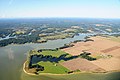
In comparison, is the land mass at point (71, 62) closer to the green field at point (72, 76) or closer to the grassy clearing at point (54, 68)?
the grassy clearing at point (54, 68)

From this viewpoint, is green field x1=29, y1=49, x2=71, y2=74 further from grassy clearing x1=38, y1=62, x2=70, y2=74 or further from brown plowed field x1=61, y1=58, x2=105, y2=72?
brown plowed field x1=61, y1=58, x2=105, y2=72

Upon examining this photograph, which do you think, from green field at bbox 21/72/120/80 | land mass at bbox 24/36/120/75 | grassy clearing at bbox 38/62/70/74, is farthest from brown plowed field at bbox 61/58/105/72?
green field at bbox 21/72/120/80

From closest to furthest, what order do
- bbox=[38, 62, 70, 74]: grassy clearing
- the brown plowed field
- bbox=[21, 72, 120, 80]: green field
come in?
bbox=[21, 72, 120, 80]: green field, bbox=[38, 62, 70, 74]: grassy clearing, the brown plowed field

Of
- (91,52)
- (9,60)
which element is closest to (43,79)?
(9,60)

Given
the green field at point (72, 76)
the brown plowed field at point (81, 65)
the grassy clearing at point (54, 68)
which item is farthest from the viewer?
the brown plowed field at point (81, 65)

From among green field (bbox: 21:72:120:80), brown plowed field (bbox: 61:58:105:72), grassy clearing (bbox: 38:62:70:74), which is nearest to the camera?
green field (bbox: 21:72:120:80)

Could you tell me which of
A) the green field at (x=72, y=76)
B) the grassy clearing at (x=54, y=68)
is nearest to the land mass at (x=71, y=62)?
the grassy clearing at (x=54, y=68)

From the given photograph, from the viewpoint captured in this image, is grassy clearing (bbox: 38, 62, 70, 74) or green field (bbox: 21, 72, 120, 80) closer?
green field (bbox: 21, 72, 120, 80)

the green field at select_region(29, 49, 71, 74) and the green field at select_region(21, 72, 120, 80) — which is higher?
the green field at select_region(21, 72, 120, 80)

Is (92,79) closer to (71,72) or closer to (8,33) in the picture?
(71,72)

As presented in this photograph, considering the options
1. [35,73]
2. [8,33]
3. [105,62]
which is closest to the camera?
[35,73]

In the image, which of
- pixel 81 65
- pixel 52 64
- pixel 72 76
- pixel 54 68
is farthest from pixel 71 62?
pixel 72 76
